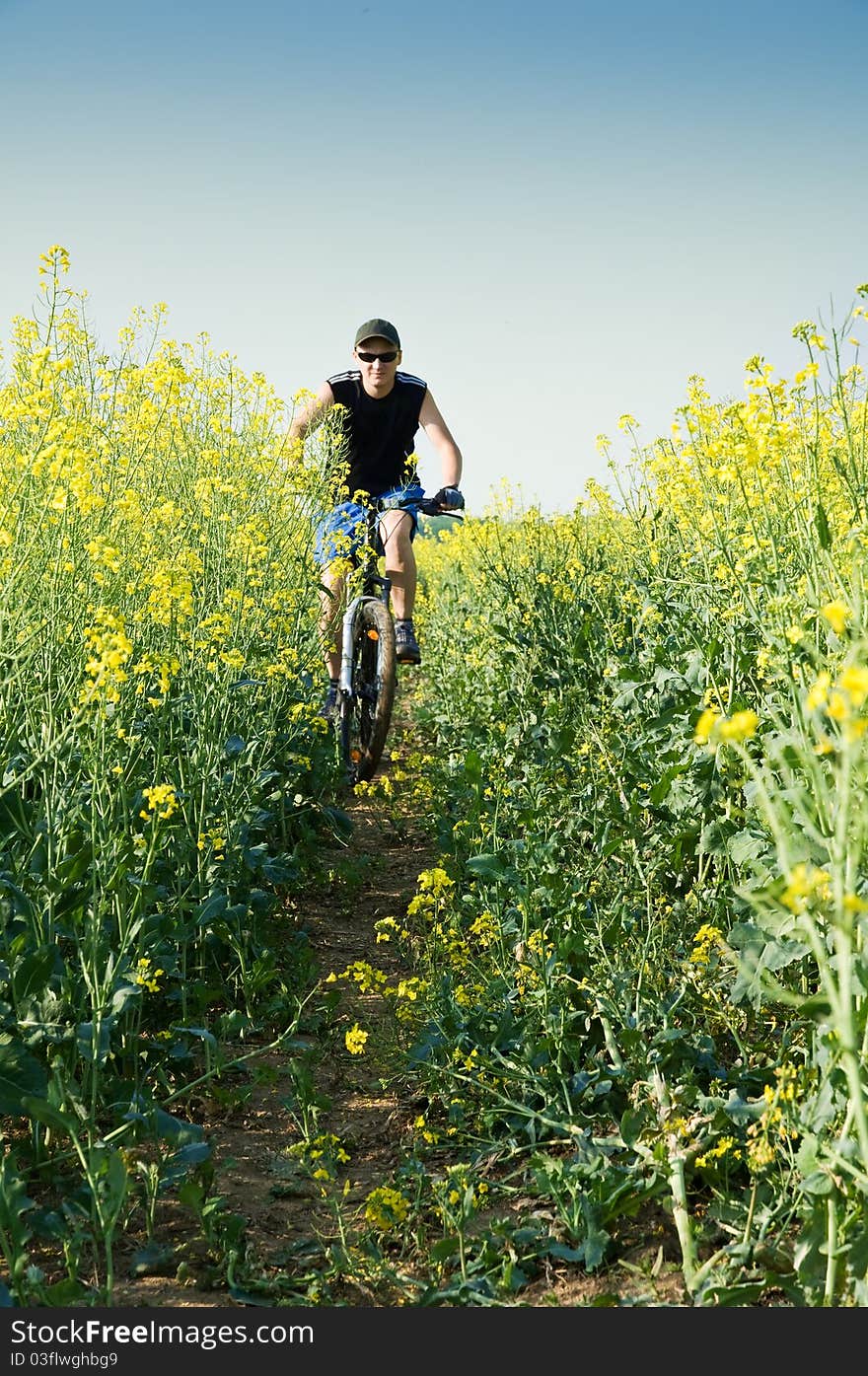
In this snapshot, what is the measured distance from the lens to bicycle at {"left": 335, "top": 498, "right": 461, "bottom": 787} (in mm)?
5297

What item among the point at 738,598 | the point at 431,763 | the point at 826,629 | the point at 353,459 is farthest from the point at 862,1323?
the point at 353,459

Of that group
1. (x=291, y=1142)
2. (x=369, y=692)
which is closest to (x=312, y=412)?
(x=369, y=692)

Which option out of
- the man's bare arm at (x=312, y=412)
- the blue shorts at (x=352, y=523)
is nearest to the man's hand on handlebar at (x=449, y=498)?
the blue shorts at (x=352, y=523)

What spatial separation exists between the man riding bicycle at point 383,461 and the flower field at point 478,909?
0.57m

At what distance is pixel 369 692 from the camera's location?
553 centimetres

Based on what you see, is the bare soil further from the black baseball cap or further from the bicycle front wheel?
the black baseball cap

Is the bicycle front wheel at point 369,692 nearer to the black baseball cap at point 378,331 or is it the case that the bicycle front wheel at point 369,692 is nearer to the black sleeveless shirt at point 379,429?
the black sleeveless shirt at point 379,429

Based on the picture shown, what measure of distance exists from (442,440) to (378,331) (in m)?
0.59

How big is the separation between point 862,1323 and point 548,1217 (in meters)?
0.73

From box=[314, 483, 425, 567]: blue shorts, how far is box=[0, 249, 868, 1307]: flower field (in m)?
0.31

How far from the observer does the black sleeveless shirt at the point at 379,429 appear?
18.4 ft

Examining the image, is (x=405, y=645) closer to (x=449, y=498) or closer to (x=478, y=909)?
(x=449, y=498)

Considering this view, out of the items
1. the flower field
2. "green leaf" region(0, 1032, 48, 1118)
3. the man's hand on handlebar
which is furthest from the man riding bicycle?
"green leaf" region(0, 1032, 48, 1118)

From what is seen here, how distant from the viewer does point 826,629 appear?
2.38 m
